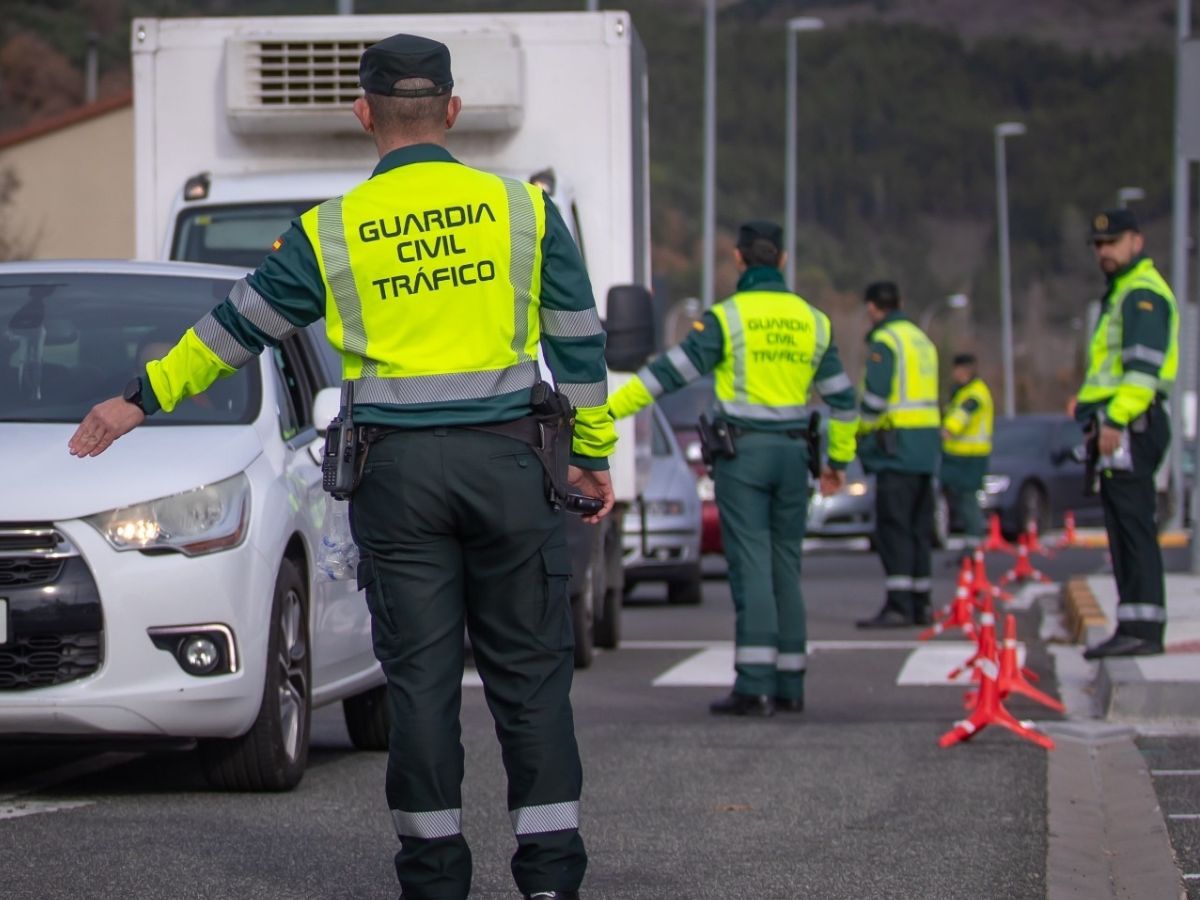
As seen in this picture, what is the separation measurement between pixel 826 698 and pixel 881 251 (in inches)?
6659

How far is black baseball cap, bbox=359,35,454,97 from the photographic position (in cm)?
494

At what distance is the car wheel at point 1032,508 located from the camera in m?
29.3

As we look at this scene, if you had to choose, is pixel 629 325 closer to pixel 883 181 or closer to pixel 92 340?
pixel 92 340

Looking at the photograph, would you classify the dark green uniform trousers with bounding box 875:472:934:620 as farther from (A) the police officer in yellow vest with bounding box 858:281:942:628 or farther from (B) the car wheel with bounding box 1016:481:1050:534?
(B) the car wheel with bounding box 1016:481:1050:534

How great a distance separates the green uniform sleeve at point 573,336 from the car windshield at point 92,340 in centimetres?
261

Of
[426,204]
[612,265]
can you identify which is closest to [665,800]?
[426,204]

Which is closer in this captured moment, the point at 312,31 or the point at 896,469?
the point at 312,31

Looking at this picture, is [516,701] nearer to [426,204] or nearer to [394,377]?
[394,377]

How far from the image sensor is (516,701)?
499 centimetres

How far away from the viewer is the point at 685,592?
57.2ft

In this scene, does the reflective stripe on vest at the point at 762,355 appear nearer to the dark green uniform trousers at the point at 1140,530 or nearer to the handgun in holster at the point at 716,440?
the handgun in holster at the point at 716,440

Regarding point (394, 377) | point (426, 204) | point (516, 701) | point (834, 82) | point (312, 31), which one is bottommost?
point (516, 701)

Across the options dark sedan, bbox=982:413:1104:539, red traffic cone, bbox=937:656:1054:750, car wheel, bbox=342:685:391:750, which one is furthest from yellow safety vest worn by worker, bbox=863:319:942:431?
dark sedan, bbox=982:413:1104:539

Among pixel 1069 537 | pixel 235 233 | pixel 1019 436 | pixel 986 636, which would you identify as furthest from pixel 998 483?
pixel 986 636
